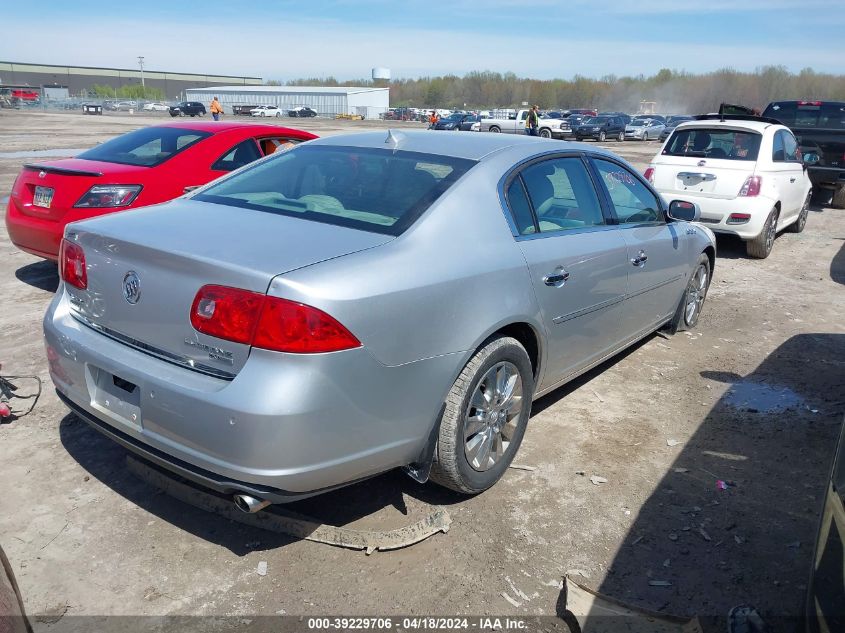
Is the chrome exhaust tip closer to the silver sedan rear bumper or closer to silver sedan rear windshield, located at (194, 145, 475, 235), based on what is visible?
the silver sedan rear bumper

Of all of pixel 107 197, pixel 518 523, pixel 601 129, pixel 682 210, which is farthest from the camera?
pixel 601 129

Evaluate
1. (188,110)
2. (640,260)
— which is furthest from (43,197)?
(188,110)

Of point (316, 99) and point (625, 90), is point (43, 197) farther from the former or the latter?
point (625, 90)

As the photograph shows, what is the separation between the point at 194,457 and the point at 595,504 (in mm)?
1929

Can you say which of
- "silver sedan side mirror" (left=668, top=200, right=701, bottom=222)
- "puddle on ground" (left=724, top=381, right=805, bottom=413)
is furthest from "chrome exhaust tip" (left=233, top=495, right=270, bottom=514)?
"silver sedan side mirror" (left=668, top=200, right=701, bottom=222)

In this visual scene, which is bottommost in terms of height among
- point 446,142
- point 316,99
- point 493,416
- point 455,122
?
point 316,99

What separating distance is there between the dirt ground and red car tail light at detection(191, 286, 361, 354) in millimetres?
1005

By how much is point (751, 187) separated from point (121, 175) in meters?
7.21

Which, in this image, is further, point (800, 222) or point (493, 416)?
point (800, 222)

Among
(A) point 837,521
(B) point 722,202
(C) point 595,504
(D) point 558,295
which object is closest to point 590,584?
(C) point 595,504

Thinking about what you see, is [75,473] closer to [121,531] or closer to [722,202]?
[121,531]

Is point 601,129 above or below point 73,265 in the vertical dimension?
below

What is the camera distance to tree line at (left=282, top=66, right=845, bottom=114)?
110 m

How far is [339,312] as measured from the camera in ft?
8.22
